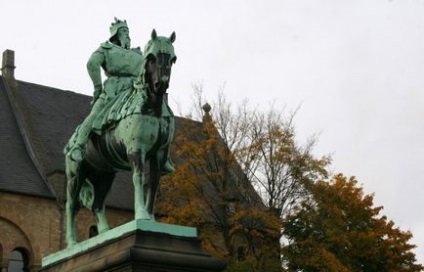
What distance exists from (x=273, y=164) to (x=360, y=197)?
7.29 meters

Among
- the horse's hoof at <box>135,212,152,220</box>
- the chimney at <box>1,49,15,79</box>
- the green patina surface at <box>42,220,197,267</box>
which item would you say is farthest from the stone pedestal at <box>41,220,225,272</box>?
the chimney at <box>1,49,15,79</box>

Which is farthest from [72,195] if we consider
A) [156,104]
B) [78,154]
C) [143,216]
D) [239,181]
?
[239,181]

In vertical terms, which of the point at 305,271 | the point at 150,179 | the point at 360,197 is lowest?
the point at 150,179

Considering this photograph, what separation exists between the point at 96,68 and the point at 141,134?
4.69ft

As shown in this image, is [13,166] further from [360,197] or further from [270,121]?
[360,197]

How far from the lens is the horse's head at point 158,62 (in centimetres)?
796

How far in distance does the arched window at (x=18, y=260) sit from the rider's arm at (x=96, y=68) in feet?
71.4

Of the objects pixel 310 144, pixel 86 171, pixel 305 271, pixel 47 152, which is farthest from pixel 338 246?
pixel 86 171

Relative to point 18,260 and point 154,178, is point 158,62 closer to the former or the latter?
point 154,178

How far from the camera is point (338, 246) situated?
29.1 meters

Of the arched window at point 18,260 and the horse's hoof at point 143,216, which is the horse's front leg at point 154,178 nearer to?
the horse's hoof at point 143,216

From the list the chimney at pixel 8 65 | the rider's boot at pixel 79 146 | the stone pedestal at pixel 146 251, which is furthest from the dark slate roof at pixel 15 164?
the stone pedestal at pixel 146 251

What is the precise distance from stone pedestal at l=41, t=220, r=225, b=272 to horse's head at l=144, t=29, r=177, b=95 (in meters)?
1.40

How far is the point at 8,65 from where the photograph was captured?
35.5m
